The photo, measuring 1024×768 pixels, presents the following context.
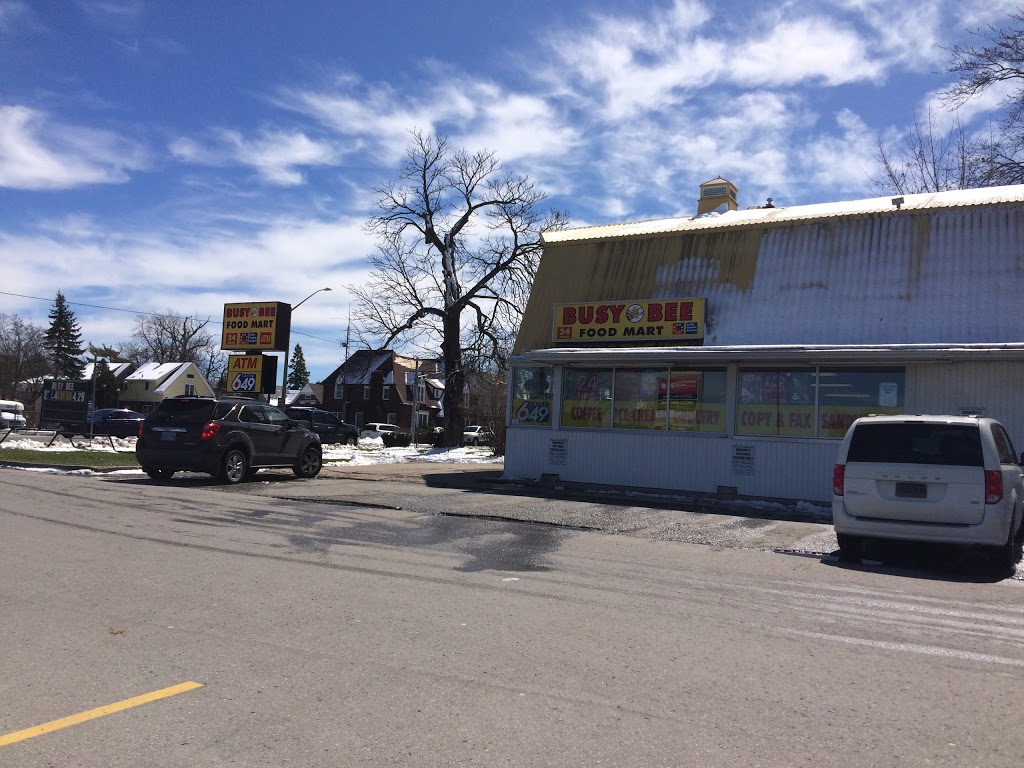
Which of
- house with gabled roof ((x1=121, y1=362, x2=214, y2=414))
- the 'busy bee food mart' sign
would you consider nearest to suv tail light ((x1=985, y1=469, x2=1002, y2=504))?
the 'busy bee food mart' sign

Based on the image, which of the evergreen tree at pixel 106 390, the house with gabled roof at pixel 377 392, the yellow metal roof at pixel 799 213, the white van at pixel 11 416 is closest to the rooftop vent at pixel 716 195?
the yellow metal roof at pixel 799 213

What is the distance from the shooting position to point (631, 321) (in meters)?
18.4

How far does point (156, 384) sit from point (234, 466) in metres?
71.2

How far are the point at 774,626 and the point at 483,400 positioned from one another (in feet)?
133

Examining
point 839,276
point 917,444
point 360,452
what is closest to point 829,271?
point 839,276

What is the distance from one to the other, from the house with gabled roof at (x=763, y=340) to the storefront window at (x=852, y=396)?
27mm

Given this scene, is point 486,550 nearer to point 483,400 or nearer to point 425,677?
point 425,677

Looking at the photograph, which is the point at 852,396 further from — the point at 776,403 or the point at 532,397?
the point at 532,397

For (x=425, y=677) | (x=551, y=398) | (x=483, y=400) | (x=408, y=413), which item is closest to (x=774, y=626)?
(x=425, y=677)

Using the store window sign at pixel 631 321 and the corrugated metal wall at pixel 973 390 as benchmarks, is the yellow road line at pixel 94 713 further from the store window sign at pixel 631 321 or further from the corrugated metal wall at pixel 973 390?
the store window sign at pixel 631 321

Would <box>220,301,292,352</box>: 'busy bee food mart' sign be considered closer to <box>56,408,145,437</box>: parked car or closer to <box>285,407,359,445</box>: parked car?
<box>285,407,359,445</box>: parked car

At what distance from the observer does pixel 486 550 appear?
9789 mm

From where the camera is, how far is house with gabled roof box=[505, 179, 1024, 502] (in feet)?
50.0

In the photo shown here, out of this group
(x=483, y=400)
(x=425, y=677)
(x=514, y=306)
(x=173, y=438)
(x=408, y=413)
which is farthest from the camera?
(x=408, y=413)
